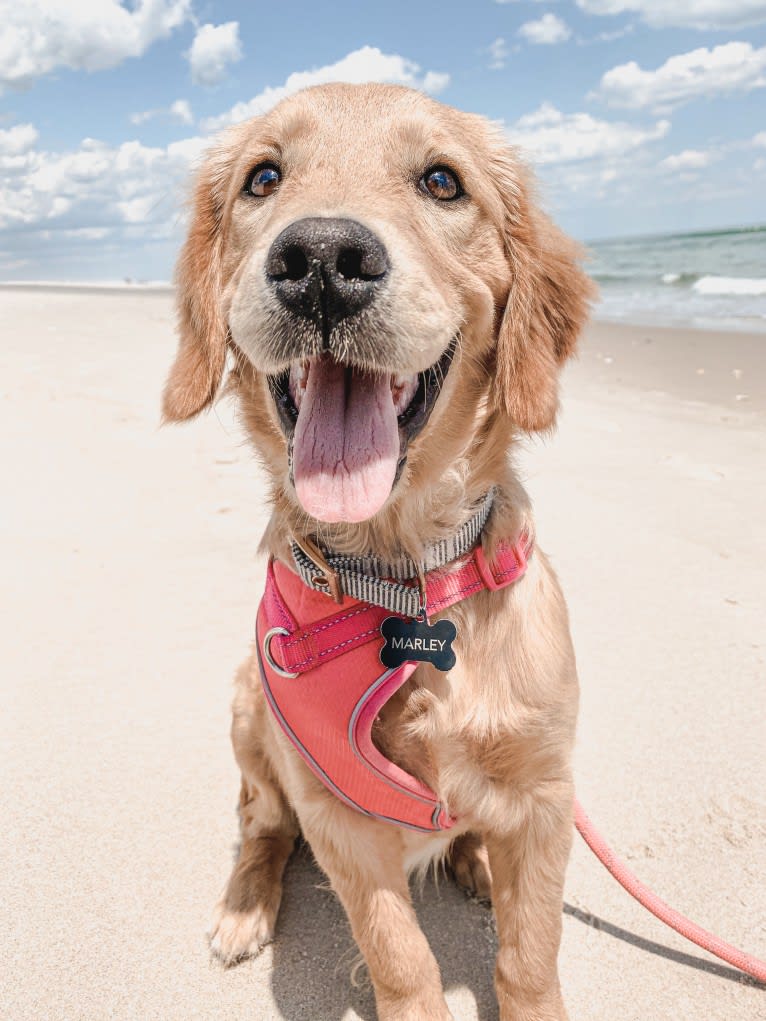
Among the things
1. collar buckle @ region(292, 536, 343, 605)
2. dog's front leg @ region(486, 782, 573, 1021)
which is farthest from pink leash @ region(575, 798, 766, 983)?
collar buckle @ region(292, 536, 343, 605)


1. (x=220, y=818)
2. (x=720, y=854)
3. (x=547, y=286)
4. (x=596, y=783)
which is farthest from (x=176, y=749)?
(x=547, y=286)

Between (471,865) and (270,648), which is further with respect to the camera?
(471,865)

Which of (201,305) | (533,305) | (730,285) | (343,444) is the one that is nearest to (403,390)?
(343,444)

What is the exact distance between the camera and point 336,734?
1.83 metres

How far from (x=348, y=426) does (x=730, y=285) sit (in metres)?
20.1

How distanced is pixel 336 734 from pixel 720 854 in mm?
1350

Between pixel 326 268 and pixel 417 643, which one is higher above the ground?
pixel 326 268

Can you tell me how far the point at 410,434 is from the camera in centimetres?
193

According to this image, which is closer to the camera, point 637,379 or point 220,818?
point 220,818

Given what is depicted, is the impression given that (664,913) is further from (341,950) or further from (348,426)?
(348,426)

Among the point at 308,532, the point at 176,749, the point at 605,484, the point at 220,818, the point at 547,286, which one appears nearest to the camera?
the point at 308,532

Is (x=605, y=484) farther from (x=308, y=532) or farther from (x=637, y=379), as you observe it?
(x=637, y=379)

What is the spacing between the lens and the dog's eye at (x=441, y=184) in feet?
7.14

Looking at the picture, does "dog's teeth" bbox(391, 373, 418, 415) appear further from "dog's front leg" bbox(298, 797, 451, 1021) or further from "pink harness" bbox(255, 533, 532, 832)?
"dog's front leg" bbox(298, 797, 451, 1021)
